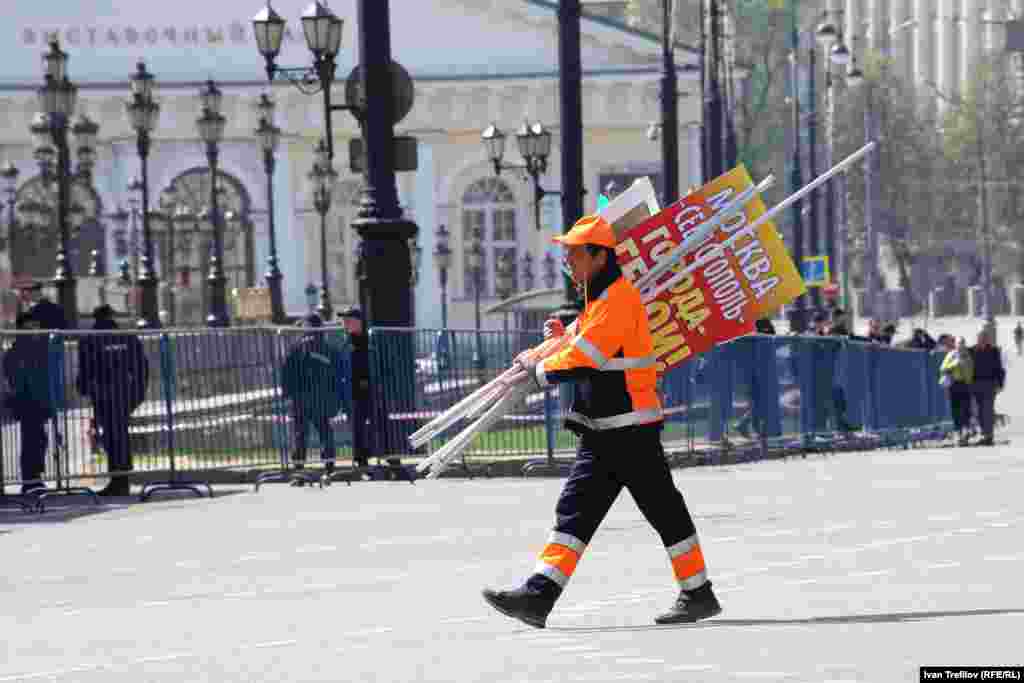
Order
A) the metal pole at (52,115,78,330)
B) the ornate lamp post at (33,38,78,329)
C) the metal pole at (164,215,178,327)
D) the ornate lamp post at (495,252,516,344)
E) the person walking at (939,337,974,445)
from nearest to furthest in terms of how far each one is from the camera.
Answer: the metal pole at (52,115,78,330), the ornate lamp post at (33,38,78,329), the person walking at (939,337,974,445), the metal pole at (164,215,178,327), the ornate lamp post at (495,252,516,344)

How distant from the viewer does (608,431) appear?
1120cm

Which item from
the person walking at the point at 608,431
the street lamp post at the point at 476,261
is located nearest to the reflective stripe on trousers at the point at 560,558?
the person walking at the point at 608,431

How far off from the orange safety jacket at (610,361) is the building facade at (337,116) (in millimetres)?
63376

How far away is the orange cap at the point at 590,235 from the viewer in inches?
438

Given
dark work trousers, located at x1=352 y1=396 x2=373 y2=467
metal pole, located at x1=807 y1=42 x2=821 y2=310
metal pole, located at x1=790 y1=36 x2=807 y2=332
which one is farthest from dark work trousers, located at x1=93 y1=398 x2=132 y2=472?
metal pole, located at x1=807 y1=42 x2=821 y2=310

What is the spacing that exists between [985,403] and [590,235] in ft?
88.2

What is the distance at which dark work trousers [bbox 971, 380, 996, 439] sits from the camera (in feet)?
121

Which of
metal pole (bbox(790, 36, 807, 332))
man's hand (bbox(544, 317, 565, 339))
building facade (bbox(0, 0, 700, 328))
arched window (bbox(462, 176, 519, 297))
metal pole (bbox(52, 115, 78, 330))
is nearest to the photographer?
man's hand (bbox(544, 317, 565, 339))

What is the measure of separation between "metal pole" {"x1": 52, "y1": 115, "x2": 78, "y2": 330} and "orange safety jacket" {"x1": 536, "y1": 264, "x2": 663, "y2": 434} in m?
24.3

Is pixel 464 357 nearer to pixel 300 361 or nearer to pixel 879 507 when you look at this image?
pixel 300 361

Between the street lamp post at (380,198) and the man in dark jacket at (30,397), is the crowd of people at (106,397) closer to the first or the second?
the man in dark jacket at (30,397)

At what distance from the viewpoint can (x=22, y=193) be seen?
73750 millimetres

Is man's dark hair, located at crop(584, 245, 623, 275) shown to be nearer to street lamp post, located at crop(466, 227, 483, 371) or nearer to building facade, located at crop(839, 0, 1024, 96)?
street lamp post, located at crop(466, 227, 483, 371)

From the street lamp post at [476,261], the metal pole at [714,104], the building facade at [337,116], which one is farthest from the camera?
the building facade at [337,116]
